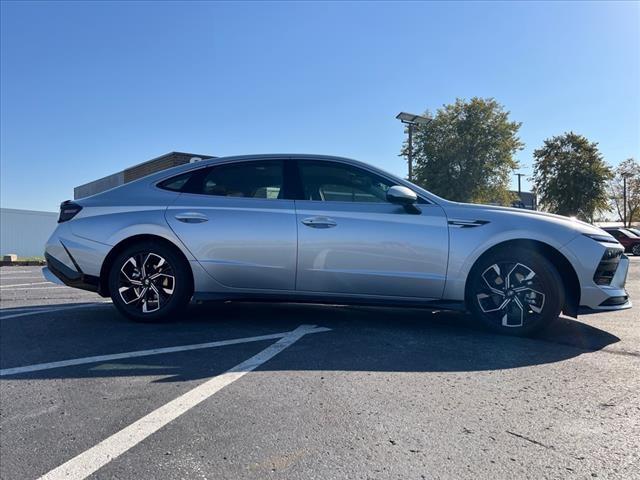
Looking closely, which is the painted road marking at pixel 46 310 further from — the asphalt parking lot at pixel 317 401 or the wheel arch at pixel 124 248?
the wheel arch at pixel 124 248

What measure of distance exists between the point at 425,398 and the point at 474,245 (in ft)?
6.14

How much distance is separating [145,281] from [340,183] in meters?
2.06

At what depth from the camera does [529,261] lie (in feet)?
13.5

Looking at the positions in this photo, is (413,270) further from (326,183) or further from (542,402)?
(542,402)

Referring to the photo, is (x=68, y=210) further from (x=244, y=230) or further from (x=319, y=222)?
(x=319, y=222)

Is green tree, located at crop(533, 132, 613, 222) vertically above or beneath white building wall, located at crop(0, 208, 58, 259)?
above

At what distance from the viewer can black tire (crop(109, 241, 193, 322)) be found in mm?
4527

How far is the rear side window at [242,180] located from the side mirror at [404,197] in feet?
3.51

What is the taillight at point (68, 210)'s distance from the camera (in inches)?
188

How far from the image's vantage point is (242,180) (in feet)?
15.5

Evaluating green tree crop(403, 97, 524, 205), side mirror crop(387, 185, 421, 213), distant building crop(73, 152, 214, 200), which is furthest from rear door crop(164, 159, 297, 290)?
green tree crop(403, 97, 524, 205)

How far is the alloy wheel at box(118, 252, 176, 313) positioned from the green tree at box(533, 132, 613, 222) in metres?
36.2

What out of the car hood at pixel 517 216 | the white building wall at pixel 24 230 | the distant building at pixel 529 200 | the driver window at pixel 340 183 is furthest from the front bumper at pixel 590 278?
the distant building at pixel 529 200

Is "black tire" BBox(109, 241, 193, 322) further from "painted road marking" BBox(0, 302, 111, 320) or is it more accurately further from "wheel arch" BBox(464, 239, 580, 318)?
"wheel arch" BBox(464, 239, 580, 318)
